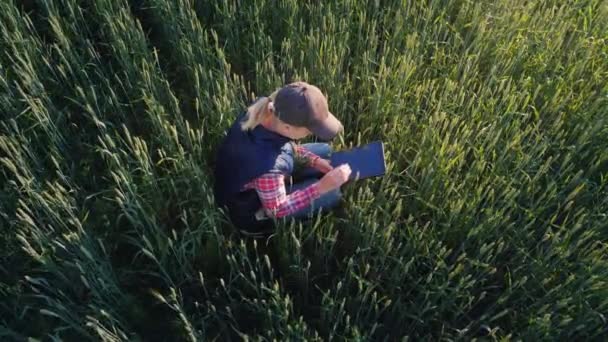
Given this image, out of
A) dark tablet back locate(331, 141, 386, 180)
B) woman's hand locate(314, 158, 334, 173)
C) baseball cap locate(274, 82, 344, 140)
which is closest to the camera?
baseball cap locate(274, 82, 344, 140)

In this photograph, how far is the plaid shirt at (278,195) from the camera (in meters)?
1.73

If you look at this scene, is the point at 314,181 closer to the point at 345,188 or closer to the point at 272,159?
the point at 345,188

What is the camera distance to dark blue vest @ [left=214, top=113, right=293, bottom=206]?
173 centimetres

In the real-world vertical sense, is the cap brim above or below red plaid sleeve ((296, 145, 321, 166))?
above

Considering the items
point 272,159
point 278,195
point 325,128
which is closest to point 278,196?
point 278,195

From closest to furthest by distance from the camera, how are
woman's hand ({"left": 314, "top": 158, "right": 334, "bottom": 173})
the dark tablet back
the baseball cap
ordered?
the baseball cap, the dark tablet back, woman's hand ({"left": 314, "top": 158, "right": 334, "bottom": 173})

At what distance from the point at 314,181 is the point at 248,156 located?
374 mm

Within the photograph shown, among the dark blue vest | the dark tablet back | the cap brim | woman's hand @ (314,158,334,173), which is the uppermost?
the cap brim

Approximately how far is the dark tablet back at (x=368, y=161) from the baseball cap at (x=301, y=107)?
24 cm

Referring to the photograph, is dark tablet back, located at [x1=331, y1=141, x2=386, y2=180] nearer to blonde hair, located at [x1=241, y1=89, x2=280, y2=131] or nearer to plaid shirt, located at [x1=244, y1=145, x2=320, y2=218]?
plaid shirt, located at [x1=244, y1=145, x2=320, y2=218]

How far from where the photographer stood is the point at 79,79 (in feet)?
7.79

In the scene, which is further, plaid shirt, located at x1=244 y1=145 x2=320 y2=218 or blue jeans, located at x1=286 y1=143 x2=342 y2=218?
blue jeans, located at x1=286 y1=143 x2=342 y2=218

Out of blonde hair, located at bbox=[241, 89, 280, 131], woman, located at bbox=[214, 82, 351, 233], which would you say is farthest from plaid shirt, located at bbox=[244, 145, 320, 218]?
blonde hair, located at bbox=[241, 89, 280, 131]

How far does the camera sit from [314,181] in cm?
203
